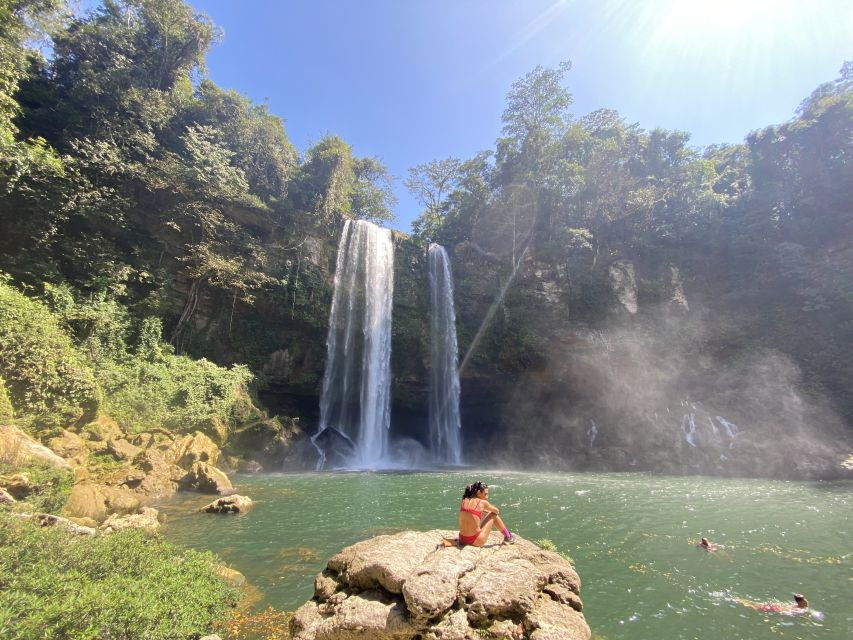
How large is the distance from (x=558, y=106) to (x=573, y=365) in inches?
728

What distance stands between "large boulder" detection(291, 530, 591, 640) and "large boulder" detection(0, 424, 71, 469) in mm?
8026

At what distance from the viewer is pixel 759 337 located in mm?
23516

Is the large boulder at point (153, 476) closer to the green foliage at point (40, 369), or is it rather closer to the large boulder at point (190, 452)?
the large boulder at point (190, 452)

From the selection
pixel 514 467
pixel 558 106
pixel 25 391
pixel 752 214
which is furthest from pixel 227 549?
pixel 752 214

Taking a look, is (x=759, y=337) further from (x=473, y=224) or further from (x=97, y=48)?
(x=97, y=48)

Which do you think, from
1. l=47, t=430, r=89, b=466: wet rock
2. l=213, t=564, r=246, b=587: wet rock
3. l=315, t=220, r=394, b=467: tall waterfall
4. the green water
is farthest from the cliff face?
l=213, t=564, r=246, b=587: wet rock

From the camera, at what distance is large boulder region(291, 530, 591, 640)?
346cm

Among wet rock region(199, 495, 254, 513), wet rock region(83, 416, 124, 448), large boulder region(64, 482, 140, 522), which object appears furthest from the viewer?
wet rock region(83, 416, 124, 448)

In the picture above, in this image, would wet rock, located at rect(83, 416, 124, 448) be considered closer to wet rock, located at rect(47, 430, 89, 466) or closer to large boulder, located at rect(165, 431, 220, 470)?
wet rock, located at rect(47, 430, 89, 466)

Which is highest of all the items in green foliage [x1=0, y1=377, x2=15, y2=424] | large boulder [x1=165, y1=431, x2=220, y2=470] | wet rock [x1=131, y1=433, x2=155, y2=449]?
green foliage [x1=0, y1=377, x2=15, y2=424]

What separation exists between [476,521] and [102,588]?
12.1 ft

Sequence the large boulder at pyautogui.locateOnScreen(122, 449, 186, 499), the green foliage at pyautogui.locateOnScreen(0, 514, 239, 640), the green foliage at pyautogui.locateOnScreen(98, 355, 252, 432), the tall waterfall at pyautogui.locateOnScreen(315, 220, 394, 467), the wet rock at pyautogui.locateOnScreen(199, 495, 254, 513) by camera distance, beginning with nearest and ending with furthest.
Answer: the green foliage at pyautogui.locateOnScreen(0, 514, 239, 640) < the wet rock at pyautogui.locateOnScreen(199, 495, 254, 513) < the large boulder at pyautogui.locateOnScreen(122, 449, 186, 499) < the green foliage at pyautogui.locateOnScreen(98, 355, 252, 432) < the tall waterfall at pyautogui.locateOnScreen(315, 220, 394, 467)

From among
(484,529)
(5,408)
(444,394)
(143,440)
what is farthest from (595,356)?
(5,408)

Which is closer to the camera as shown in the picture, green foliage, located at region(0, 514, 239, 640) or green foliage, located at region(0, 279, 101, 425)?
green foliage, located at region(0, 514, 239, 640)
